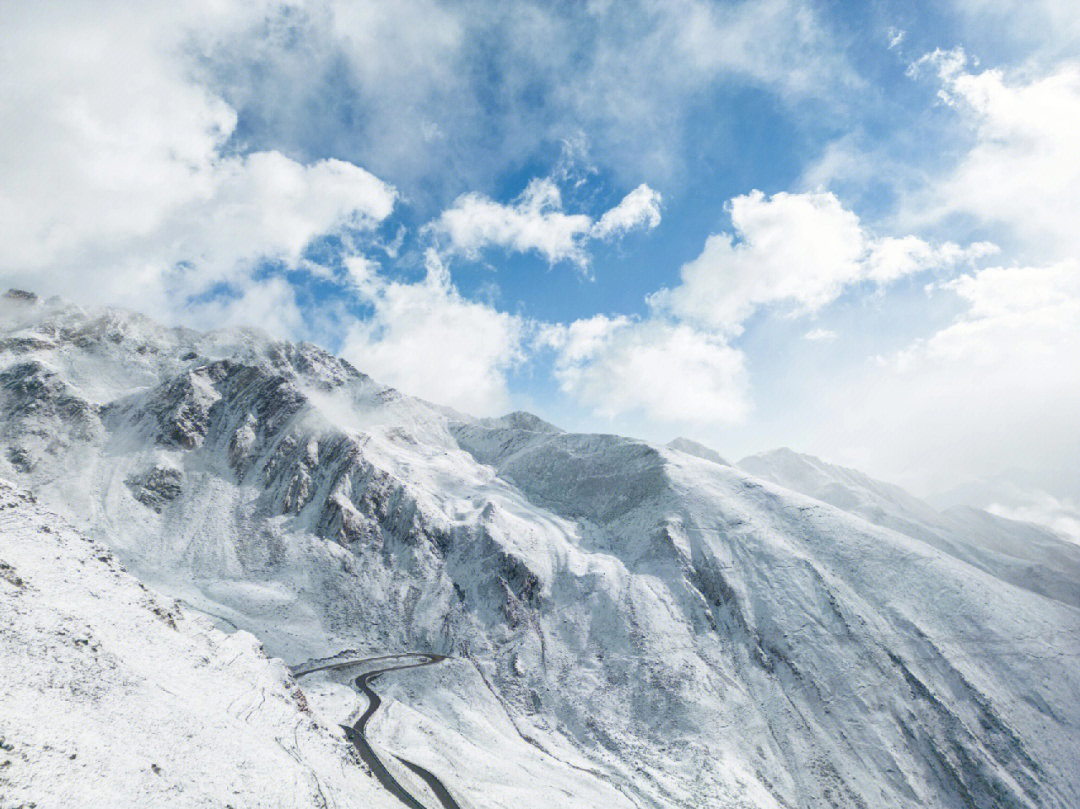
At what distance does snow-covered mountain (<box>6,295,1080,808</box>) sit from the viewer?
66000 millimetres

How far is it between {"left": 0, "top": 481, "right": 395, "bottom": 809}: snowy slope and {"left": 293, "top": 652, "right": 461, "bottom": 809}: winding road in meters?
4.86

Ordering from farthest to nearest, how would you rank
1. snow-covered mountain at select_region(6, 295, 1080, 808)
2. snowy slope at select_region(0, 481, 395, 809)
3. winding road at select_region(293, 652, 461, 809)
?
snow-covered mountain at select_region(6, 295, 1080, 808)
winding road at select_region(293, 652, 461, 809)
snowy slope at select_region(0, 481, 395, 809)

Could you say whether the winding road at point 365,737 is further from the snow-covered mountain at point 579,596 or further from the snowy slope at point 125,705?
the snowy slope at point 125,705

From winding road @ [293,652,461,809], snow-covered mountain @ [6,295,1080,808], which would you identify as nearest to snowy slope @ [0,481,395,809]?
winding road @ [293,652,461,809]

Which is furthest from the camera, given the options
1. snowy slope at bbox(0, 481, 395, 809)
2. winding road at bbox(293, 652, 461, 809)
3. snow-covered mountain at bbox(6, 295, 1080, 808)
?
snow-covered mountain at bbox(6, 295, 1080, 808)

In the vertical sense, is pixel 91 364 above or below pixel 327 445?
above

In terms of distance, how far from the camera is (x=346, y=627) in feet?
304

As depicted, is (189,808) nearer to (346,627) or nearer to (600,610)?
(346,627)

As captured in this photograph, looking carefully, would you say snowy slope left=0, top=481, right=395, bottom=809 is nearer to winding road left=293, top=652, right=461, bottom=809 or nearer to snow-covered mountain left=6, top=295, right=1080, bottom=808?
winding road left=293, top=652, right=461, bottom=809

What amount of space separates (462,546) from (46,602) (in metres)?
82.2

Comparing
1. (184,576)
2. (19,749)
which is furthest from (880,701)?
(184,576)

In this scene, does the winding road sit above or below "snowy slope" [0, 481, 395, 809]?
below

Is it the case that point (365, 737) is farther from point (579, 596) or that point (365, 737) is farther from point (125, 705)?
point (579, 596)

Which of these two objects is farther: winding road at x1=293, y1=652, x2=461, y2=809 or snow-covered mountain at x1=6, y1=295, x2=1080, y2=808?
snow-covered mountain at x1=6, y1=295, x2=1080, y2=808
